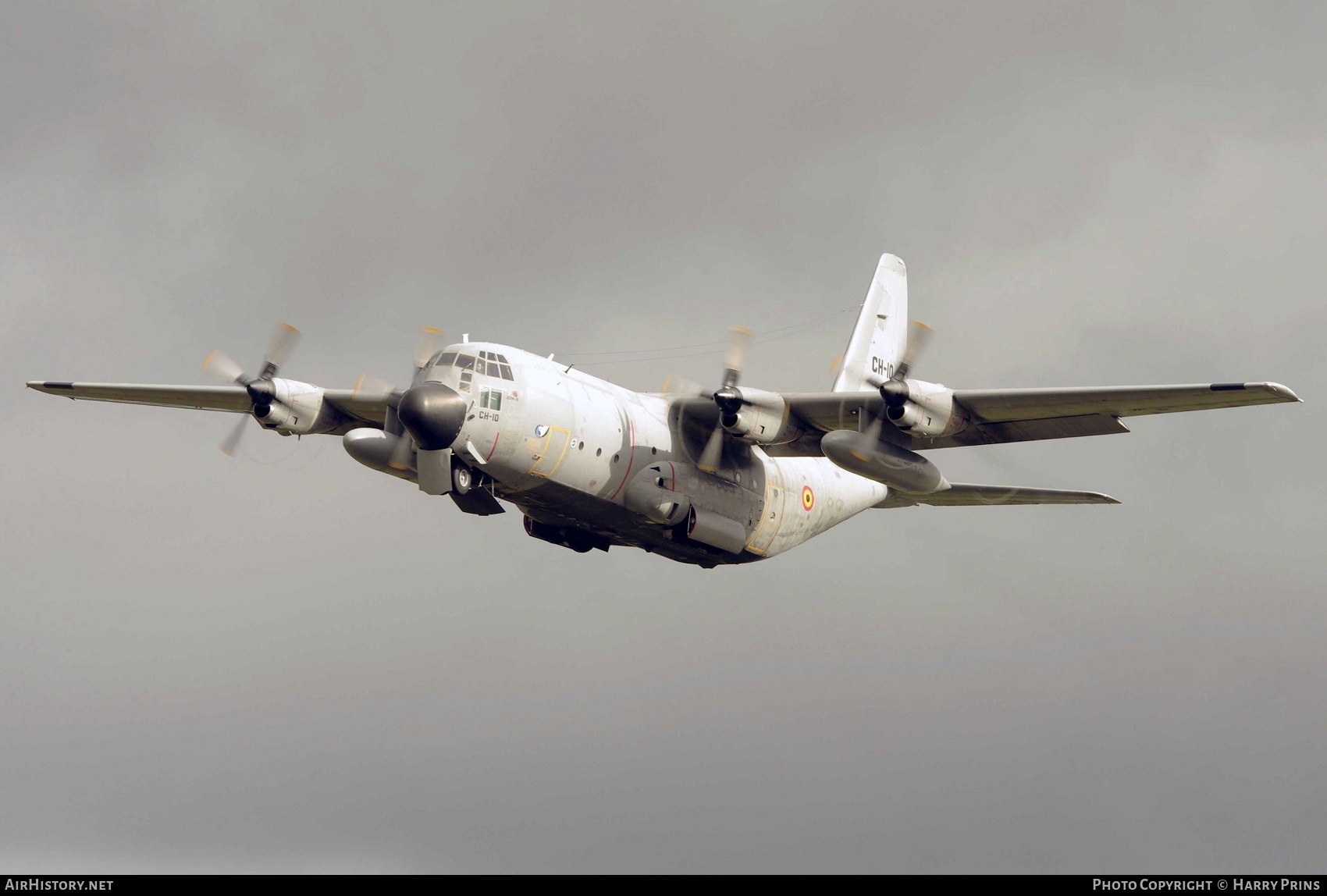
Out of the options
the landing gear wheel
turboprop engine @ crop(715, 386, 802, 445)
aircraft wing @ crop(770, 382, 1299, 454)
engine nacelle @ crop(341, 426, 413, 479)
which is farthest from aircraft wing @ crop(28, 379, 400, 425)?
aircraft wing @ crop(770, 382, 1299, 454)

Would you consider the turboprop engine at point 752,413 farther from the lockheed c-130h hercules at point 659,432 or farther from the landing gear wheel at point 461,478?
the landing gear wheel at point 461,478

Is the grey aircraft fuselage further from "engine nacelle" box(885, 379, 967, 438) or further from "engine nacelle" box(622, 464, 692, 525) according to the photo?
"engine nacelle" box(885, 379, 967, 438)

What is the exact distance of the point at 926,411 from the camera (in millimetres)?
25109

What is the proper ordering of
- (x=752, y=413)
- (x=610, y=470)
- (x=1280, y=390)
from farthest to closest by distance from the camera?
(x=752, y=413) < (x=610, y=470) < (x=1280, y=390)

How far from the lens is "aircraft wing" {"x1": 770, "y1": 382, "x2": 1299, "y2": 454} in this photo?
905 inches

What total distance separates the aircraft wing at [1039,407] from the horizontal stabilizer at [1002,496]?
123 inches

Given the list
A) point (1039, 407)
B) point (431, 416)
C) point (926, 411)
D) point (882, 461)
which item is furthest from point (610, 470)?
point (1039, 407)

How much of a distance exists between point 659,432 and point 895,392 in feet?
15.5

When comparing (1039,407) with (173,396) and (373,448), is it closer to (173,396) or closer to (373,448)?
(373,448)

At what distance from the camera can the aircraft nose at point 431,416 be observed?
23625mm

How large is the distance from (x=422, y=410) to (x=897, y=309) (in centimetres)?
1476
